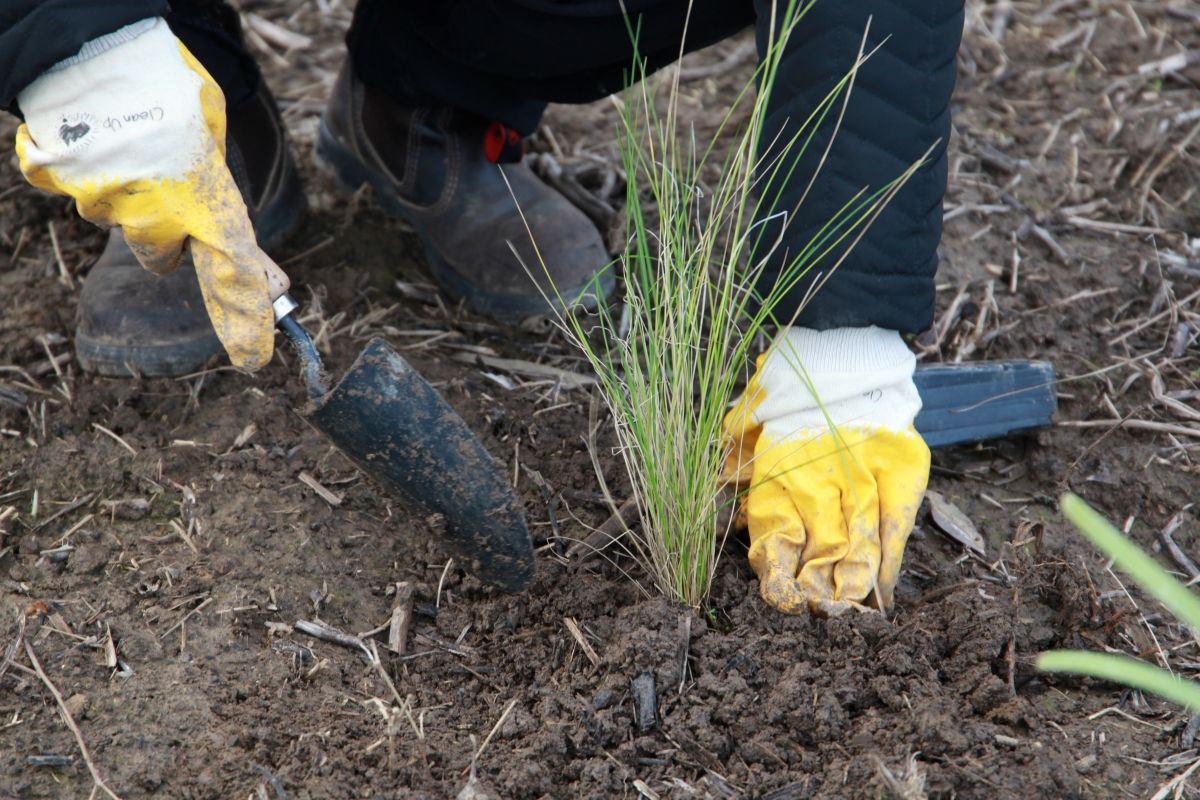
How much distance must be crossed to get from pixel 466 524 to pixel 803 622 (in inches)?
20.2

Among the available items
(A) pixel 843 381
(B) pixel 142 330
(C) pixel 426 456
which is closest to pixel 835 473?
(A) pixel 843 381

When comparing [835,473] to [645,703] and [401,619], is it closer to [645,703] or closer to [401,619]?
[645,703]

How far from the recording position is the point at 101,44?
146 cm

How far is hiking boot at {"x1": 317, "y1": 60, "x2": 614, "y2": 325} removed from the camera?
7.44 feet

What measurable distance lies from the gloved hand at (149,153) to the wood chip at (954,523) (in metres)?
1.15

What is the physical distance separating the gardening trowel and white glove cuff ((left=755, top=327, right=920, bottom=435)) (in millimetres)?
446

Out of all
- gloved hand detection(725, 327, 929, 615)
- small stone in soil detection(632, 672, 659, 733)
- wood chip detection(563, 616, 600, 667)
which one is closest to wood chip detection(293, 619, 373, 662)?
wood chip detection(563, 616, 600, 667)

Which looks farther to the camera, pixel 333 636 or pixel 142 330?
pixel 142 330

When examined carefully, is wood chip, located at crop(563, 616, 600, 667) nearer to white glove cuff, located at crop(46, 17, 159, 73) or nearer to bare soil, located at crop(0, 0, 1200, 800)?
bare soil, located at crop(0, 0, 1200, 800)

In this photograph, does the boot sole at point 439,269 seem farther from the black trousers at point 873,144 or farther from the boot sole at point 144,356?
the black trousers at point 873,144

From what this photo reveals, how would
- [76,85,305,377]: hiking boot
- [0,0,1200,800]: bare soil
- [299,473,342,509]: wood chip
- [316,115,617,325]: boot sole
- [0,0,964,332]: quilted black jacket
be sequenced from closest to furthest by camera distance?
[0,0,1200,800]: bare soil → [0,0,964,332]: quilted black jacket → [299,473,342,509]: wood chip → [76,85,305,377]: hiking boot → [316,115,617,325]: boot sole

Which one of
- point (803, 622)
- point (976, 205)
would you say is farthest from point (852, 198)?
point (976, 205)

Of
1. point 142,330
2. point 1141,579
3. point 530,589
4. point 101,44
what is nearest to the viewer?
point 1141,579

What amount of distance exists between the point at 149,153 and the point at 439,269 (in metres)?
0.91
